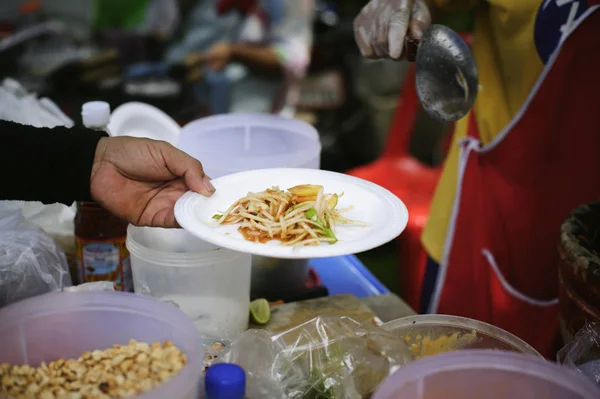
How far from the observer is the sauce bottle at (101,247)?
1.57 m

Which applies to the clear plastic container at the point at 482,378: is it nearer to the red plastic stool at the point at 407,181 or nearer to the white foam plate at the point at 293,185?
the white foam plate at the point at 293,185

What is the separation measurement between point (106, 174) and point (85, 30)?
4.06 m

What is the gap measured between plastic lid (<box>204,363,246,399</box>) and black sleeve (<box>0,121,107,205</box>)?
59 cm

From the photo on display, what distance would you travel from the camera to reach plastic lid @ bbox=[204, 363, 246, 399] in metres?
1.04

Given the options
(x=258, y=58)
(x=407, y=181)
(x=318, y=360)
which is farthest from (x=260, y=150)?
(x=258, y=58)

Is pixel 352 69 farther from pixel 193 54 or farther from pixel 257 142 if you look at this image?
pixel 257 142

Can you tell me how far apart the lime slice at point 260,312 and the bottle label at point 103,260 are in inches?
13.8

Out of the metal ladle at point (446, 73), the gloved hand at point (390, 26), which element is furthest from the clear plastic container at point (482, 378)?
the gloved hand at point (390, 26)

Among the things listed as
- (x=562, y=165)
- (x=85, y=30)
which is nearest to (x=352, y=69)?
(x=85, y=30)

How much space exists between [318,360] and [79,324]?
48 cm

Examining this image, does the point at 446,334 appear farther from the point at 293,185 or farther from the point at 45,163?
the point at 45,163

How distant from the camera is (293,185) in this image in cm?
155

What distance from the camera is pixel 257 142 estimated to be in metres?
2.03

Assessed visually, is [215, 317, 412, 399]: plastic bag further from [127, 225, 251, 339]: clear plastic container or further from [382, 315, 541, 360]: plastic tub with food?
[127, 225, 251, 339]: clear plastic container
